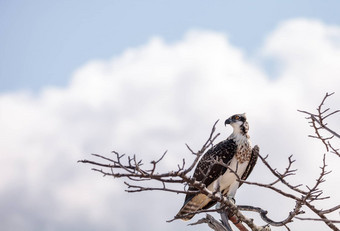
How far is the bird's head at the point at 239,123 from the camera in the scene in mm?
10867

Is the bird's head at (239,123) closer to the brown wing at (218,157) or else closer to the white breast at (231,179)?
the brown wing at (218,157)

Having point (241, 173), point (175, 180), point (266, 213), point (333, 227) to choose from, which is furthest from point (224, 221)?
point (175, 180)

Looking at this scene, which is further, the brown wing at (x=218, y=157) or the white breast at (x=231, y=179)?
the white breast at (x=231, y=179)

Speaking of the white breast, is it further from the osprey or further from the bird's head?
the bird's head

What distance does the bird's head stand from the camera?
35.7 ft

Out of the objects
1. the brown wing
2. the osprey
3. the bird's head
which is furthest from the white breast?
the bird's head

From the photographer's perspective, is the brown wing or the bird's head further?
the bird's head

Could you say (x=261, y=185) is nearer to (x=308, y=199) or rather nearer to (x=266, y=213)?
(x=308, y=199)

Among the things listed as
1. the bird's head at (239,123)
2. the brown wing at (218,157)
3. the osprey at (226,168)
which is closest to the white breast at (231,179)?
the osprey at (226,168)

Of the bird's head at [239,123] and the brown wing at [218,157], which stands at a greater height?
the bird's head at [239,123]

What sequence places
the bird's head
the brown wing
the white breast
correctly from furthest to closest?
1. the bird's head
2. the white breast
3. the brown wing

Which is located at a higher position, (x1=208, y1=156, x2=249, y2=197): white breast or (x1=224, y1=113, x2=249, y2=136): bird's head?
(x1=224, y1=113, x2=249, y2=136): bird's head

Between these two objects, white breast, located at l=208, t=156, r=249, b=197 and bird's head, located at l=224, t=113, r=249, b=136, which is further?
bird's head, located at l=224, t=113, r=249, b=136

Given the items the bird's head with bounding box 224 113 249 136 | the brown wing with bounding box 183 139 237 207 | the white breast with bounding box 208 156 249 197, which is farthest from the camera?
the bird's head with bounding box 224 113 249 136
